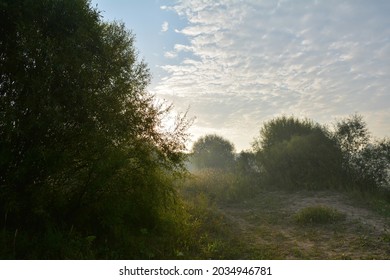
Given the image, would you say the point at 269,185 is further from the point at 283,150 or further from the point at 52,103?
the point at 52,103

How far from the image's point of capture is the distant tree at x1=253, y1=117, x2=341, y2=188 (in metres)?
23.1

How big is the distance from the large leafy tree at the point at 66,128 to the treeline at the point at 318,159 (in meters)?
13.6

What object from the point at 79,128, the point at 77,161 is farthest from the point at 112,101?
the point at 77,161

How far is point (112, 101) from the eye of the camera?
373 inches

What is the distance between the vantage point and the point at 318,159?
78.1 ft

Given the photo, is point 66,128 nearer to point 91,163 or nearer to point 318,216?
point 91,163

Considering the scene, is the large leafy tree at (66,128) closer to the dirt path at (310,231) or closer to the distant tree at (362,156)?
the dirt path at (310,231)

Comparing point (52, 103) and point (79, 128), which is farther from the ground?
point (52, 103)

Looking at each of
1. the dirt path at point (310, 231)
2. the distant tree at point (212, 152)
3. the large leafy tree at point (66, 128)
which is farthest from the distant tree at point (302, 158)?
the distant tree at point (212, 152)

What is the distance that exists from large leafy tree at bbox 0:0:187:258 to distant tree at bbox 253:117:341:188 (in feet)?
52.5

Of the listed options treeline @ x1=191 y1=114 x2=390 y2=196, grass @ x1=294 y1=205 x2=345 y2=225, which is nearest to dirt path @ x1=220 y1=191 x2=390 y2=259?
grass @ x1=294 y1=205 x2=345 y2=225

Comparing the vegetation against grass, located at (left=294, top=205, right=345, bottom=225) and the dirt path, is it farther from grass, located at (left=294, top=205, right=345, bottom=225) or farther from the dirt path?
grass, located at (left=294, top=205, right=345, bottom=225)
